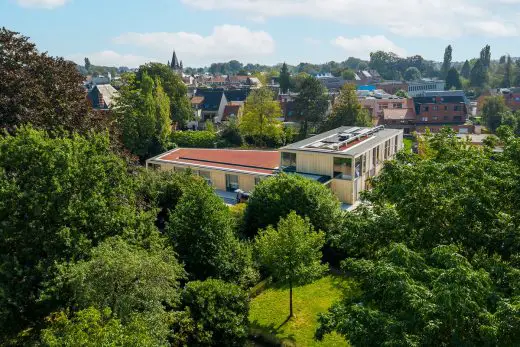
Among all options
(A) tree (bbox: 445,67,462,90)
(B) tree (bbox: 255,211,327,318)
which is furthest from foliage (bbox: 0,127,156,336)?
(A) tree (bbox: 445,67,462,90)

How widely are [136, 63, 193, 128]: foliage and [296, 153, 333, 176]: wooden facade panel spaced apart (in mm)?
32281

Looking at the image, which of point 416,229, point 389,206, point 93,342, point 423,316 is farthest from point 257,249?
point 423,316

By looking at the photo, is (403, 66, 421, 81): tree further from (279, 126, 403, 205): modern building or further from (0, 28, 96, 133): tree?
(0, 28, 96, 133): tree

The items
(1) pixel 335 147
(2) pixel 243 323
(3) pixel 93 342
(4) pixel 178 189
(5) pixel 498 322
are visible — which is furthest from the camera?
(1) pixel 335 147

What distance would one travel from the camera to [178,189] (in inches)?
1151

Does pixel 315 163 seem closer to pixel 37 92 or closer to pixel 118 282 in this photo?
pixel 37 92

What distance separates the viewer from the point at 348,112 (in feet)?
187

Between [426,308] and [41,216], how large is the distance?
12.9 meters

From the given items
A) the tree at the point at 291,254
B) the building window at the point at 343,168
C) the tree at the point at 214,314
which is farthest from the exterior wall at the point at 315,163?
the tree at the point at 214,314

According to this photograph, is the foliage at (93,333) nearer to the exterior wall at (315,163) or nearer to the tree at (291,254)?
the tree at (291,254)

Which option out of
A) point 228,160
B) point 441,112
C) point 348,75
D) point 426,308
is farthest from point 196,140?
point 348,75

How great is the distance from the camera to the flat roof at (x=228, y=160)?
3922 centimetres

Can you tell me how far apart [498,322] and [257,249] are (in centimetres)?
1326

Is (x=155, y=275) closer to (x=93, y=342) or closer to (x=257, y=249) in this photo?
(x=93, y=342)
